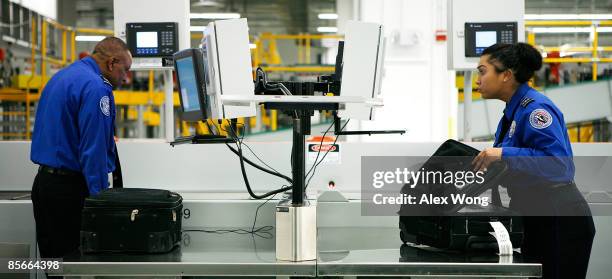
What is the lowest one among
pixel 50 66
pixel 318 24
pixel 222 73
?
pixel 222 73

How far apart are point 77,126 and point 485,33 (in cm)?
243

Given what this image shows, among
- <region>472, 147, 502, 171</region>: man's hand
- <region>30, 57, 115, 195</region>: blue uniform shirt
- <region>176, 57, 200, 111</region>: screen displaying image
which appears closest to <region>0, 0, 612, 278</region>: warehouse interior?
<region>176, 57, 200, 111</region>: screen displaying image

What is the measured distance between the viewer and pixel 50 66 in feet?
38.1

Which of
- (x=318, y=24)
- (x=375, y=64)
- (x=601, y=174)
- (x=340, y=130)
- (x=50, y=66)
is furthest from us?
(x=318, y=24)

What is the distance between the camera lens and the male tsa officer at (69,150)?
106 inches

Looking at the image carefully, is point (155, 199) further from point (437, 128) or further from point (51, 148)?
point (437, 128)

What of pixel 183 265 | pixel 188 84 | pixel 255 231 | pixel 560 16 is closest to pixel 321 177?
pixel 255 231

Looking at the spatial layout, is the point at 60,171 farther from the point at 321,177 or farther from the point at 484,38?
the point at 484,38

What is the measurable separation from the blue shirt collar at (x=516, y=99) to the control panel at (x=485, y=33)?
1.42m

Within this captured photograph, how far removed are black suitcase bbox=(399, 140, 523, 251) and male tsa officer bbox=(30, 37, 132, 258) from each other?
4.35ft

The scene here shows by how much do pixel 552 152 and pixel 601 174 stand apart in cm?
140

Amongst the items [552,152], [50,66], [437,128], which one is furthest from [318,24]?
[552,152]

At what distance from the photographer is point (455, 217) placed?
2197 mm

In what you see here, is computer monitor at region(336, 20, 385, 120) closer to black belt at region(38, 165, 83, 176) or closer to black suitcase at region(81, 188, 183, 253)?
black suitcase at region(81, 188, 183, 253)
